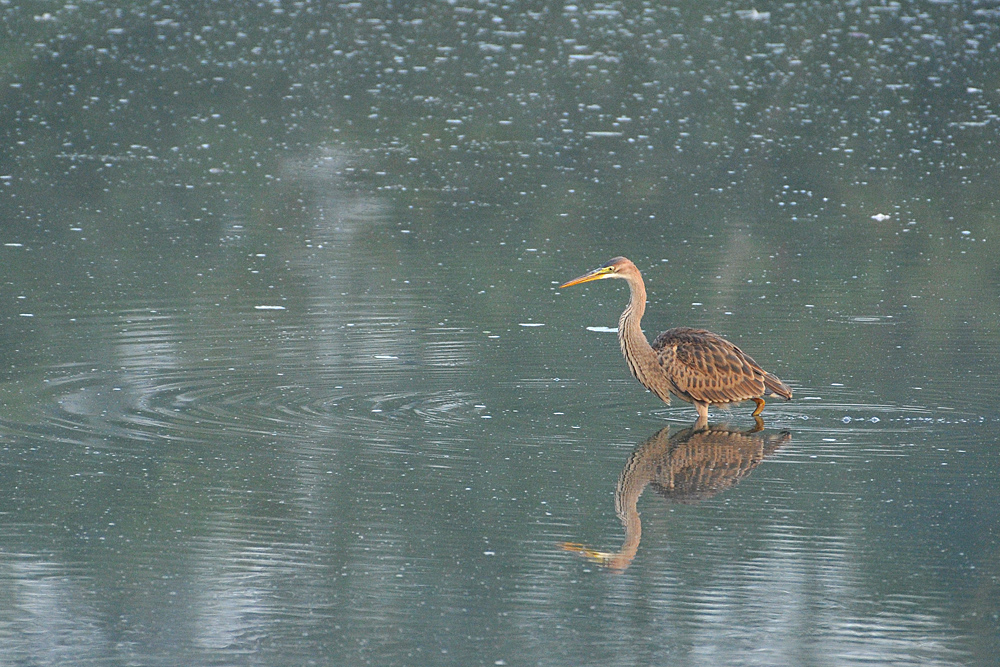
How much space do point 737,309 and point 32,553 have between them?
6586 mm

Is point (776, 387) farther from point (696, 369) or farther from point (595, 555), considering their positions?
point (595, 555)

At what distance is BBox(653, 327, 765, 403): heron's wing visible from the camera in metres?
9.17

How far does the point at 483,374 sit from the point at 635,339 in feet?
3.60

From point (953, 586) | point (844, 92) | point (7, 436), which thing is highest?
point (844, 92)

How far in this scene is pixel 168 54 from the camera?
25938 millimetres

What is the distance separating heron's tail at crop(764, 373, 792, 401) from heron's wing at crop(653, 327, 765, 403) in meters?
0.04

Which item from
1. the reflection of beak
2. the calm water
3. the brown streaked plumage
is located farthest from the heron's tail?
the reflection of beak

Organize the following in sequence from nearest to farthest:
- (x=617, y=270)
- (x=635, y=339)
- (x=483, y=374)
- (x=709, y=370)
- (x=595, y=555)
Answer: (x=595, y=555)
(x=709, y=370)
(x=635, y=339)
(x=617, y=270)
(x=483, y=374)

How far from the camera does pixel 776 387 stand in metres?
9.22

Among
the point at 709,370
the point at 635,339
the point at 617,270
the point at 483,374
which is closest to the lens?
the point at 709,370

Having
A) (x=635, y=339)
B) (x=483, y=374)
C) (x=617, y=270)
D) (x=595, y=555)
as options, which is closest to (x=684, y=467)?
(x=635, y=339)

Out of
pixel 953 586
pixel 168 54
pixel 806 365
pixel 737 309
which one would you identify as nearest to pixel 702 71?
pixel 168 54

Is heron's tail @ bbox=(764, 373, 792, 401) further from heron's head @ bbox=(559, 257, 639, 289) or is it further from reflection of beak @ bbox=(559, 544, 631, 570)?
reflection of beak @ bbox=(559, 544, 631, 570)

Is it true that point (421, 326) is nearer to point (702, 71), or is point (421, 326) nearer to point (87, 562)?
point (87, 562)
